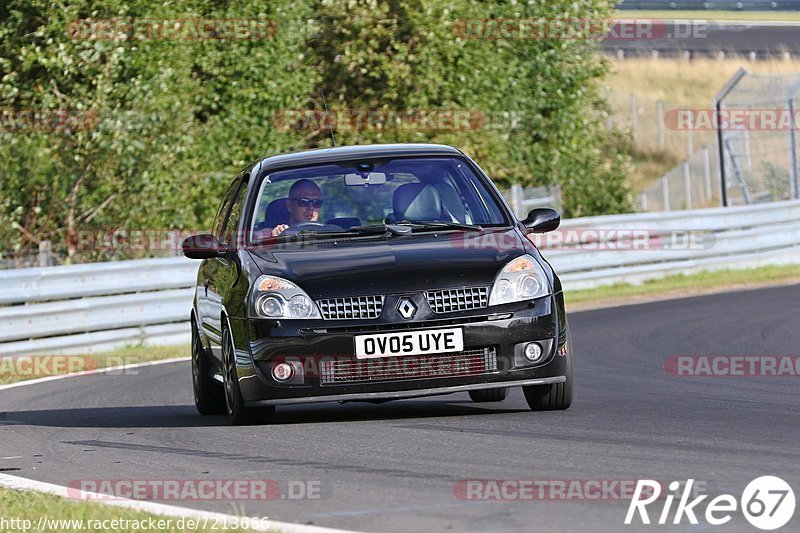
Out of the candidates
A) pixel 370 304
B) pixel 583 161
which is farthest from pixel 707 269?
pixel 370 304

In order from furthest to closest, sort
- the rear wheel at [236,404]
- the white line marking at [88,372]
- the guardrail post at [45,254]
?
the guardrail post at [45,254] → the white line marking at [88,372] → the rear wheel at [236,404]

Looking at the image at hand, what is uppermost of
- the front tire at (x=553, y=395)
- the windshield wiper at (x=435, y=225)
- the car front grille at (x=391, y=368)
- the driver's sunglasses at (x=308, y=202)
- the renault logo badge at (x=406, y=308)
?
the driver's sunglasses at (x=308, y=202)

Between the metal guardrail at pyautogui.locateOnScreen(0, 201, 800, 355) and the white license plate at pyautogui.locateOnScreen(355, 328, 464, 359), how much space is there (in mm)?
8278

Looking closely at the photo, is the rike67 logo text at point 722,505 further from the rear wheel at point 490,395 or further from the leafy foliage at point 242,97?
the leafy foliage at point 242,97

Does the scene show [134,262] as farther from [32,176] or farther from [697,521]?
[697,521]

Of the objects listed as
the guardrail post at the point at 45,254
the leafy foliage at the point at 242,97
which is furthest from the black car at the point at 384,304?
the leafy foliage at the point at 242,97

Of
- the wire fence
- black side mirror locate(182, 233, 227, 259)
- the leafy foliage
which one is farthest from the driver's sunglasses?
the wire fence

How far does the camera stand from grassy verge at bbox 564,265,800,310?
2023 centimetres

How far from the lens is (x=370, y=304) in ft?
26.6

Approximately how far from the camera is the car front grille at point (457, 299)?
812 cm

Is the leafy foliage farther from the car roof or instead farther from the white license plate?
the white license plate

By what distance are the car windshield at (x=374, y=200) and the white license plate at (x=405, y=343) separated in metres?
0.99

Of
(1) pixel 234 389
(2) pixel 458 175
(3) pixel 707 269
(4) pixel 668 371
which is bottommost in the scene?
(3) pixel 707 269

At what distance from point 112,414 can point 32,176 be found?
12112 mm
